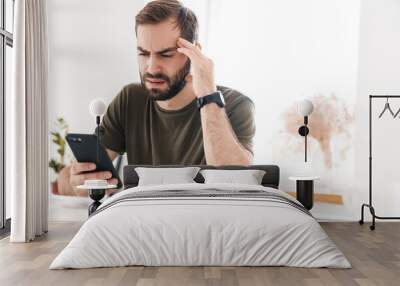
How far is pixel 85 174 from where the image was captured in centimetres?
735

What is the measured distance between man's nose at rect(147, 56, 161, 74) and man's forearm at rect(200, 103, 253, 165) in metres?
0.80

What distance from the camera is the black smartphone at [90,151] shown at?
7336 mm

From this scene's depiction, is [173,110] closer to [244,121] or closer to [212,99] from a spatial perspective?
[212,99]

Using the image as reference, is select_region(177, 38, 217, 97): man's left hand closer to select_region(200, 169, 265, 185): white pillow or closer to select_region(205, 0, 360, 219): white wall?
select_region(205, 0, 360, 219): white wall

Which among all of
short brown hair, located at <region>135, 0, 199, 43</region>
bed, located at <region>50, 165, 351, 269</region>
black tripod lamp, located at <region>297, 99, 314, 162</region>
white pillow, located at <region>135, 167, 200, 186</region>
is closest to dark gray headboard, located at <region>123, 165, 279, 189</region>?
white pillow, located at <region>135, 167, 200, 186</region>

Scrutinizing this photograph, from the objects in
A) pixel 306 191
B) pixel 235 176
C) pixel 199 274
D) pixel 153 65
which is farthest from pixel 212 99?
pixel 199 274

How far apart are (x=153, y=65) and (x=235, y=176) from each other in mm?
1902

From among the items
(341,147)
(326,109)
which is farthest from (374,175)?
(326,109)

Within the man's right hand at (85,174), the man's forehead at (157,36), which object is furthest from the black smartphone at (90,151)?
the man's forehead at (157,36)

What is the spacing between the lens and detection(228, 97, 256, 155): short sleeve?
23.9 ft

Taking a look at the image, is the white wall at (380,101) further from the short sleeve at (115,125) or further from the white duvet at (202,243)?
the short sleeve at (115,125)

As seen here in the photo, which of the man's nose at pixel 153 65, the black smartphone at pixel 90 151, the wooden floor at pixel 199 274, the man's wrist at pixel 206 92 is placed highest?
the man's nose at pixel 153 65

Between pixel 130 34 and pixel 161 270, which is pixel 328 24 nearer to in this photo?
pixel 130 34

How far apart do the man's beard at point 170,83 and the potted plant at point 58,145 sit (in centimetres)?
125
